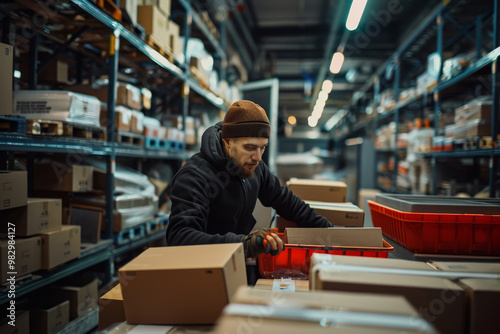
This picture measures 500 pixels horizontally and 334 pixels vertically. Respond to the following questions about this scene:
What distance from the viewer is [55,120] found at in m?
2.78

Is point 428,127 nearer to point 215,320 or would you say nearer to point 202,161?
point 202,161

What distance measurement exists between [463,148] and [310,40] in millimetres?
6329

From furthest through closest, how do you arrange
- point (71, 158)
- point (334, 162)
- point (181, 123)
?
1. point (334, 162)
2. point (181, 123)
3. point (71, 158)

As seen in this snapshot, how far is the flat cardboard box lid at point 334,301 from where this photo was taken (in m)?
0.96

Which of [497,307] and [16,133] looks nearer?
[497,307]

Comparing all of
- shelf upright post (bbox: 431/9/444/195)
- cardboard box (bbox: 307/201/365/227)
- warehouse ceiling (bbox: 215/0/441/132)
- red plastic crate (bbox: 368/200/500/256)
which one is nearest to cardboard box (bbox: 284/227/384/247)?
red plastic crate (bbox: 368/200/500/256)

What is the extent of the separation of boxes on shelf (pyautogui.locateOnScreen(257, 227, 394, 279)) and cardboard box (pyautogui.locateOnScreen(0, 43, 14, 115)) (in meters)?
1.95

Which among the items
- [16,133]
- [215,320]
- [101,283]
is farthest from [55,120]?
[215,320]

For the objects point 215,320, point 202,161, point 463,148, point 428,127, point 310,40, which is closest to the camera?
point 215,320

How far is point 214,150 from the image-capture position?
7.04 feet

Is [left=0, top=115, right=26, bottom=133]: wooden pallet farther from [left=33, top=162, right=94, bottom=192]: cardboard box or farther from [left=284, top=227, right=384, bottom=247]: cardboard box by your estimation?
[left=284, top=227, right=384, bottom=247]: cardboard box

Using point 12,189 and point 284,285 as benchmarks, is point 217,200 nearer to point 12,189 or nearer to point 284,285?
point 284,285

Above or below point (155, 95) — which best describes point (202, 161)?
below

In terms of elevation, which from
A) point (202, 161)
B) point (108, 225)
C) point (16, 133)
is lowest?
point (108, 225)
